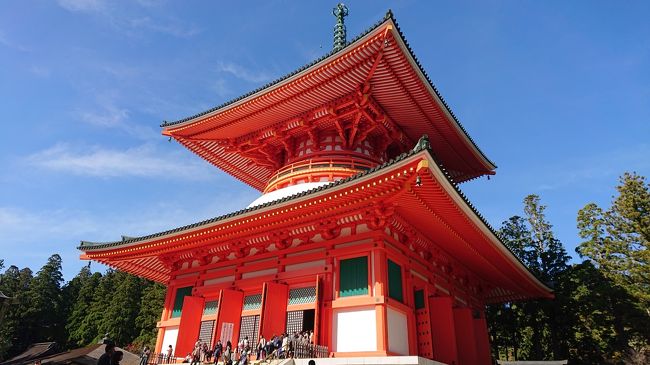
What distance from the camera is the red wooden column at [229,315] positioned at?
13.6 meters

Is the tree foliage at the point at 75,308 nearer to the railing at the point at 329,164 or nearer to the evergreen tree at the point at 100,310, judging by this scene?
the evergreen tree at the point at 100,310

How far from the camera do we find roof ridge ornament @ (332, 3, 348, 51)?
909 inches

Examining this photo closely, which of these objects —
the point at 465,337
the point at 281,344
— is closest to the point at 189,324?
the point at 281,344

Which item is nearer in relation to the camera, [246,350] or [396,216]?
[246,350]

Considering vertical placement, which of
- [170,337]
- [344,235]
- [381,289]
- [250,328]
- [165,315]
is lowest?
[170,337]

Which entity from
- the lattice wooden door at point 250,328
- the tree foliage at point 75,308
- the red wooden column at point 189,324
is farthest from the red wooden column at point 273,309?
the tree foliage at point 75,308

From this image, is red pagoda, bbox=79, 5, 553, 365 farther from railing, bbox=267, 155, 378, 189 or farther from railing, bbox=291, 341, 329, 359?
railing, bbox=291, 341, 329, 359

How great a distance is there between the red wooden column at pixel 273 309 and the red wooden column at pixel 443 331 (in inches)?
189

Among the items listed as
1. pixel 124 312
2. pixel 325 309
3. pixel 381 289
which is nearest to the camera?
pixel 381 289

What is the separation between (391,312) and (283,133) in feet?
29.7

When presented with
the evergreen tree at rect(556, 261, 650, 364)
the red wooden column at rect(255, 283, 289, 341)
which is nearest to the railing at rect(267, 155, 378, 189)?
the red wooden column at rect(255, 283, 289, 341)

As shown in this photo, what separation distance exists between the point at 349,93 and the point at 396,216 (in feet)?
18.0

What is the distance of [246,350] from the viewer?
11859 mm

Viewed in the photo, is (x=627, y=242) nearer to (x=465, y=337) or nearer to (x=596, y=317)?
(x=596, y=317)
